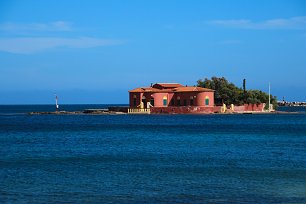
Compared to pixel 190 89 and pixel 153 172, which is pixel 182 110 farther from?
pixel 153 172

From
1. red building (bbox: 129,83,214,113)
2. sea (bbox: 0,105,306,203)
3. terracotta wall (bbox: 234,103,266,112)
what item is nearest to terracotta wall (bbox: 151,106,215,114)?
red building (bbox: 129,83,214,113)

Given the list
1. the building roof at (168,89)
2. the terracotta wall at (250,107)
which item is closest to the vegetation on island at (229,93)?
the terracotta wall at (250,107)

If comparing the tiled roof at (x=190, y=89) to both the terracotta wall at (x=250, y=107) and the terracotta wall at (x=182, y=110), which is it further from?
the terracotta wall at (x=250, y=107)

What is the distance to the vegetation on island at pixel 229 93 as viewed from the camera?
4232 inches

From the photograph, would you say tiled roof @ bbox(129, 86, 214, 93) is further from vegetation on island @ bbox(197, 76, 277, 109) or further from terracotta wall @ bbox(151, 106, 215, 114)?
vegetation on island @ bbox(197, 76, 277, 109)

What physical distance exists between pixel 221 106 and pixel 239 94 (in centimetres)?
532

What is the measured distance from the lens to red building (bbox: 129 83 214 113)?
320 feet

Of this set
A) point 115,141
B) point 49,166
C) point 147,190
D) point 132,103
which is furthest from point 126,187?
point 132,103

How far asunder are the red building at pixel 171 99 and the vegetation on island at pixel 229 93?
763 centimetres

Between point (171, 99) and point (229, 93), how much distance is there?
12.6m

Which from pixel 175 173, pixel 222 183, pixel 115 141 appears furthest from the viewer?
pixel 115 141

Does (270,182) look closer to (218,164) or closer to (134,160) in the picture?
(218,164)

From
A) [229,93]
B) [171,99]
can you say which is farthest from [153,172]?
[229,93]

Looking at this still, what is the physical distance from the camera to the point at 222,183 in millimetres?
25547
